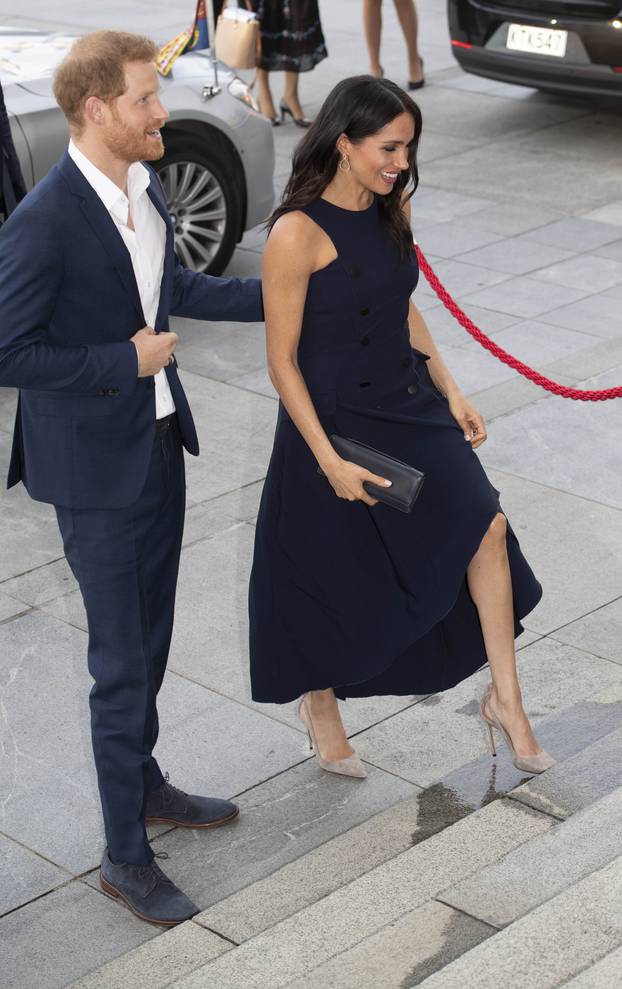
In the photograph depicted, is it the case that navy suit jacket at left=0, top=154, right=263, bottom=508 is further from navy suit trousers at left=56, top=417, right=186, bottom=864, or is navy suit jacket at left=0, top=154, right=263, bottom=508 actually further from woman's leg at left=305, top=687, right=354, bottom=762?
woman's leg at left=305, top=687, right=354, bottom=762

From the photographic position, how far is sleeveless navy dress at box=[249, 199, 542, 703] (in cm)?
374

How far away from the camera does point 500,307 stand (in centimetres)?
786

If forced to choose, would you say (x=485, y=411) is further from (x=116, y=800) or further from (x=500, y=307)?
(x=116, y=800)

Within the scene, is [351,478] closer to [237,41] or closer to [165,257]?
[165,257]

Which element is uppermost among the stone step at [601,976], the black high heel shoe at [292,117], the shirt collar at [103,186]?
the shirt collar at [103,186]

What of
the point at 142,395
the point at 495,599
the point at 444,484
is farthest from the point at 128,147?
the point at 495,599

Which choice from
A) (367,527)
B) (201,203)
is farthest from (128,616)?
(201,203)

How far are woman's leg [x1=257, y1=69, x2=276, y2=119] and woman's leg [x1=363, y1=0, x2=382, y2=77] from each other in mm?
968

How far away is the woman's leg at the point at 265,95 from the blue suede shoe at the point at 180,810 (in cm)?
821

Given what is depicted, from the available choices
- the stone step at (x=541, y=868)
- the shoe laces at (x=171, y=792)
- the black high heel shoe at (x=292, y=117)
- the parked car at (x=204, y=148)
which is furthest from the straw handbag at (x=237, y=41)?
the stone step at (x=541, y=868)

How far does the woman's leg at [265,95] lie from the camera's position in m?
11.5

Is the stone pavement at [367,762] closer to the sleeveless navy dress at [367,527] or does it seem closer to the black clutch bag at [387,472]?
the sleeveless navy dress at [367,527]

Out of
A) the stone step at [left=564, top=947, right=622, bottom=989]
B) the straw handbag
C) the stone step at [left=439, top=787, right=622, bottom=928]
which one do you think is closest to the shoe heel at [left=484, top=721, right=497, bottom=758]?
the stone step at [left=439, top=787, right=622, bottom=928]

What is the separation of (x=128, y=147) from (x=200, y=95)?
198 inches
